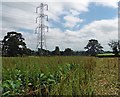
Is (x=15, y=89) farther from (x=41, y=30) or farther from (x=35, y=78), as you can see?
(x=41, y=30)

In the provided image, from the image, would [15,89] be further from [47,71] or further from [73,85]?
[47,71]

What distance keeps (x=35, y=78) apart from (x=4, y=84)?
71 cm

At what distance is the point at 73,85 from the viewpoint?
8.63 feet

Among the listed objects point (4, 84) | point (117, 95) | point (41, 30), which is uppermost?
point (41, 30)

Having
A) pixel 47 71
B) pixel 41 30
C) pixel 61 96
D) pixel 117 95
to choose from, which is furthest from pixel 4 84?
pixel 41 30

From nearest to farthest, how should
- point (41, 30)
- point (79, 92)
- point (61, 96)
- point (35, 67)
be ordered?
1. point (61, 96)
2. point (79, 92)
3. point (35, 67)
4. point (41, 30)

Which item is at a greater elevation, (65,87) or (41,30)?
(41,30)

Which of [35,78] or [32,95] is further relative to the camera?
[35,78]

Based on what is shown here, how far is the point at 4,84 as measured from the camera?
2781 mm

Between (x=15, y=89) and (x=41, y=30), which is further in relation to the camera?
(x=41, y=30)

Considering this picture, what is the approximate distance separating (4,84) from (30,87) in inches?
23.8

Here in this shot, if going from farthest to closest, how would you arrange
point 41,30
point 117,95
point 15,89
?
1. point 41,30
2. point 117,95
3. point 15,89

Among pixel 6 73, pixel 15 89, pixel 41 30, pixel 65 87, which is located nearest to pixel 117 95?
pixel 65 87

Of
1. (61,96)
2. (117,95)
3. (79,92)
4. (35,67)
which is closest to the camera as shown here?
(61,96)
